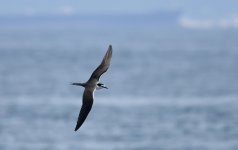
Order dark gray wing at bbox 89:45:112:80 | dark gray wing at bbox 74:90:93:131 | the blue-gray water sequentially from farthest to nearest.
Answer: the blue-gray water < dark gray wing at bbox 89:45:112:80 < dark gray wing at bbox 74:90:93:131

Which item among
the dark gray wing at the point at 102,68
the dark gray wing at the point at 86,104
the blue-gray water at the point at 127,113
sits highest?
the blue-gray water at the point at 127,113

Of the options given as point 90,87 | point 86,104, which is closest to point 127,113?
point 90,87

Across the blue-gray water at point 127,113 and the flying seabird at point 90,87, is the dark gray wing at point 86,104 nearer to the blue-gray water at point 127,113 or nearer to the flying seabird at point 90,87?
the flying seabird at point 90,87

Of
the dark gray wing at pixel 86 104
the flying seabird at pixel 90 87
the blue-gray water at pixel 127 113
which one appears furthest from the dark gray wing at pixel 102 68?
the blue-gray water at pixel 127 113

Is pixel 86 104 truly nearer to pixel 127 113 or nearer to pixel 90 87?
pixel 90 87

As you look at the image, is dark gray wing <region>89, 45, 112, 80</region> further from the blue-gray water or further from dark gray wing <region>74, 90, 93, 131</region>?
the blue-gray water

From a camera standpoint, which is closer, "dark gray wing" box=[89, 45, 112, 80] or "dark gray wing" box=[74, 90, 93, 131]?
"dark gray wing" box=[74, 90, 93, 131]

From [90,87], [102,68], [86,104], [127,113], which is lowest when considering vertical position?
[86,104]

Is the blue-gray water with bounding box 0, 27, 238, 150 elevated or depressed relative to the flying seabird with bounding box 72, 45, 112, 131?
elevated

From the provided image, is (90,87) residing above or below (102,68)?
below

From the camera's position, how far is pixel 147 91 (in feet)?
208

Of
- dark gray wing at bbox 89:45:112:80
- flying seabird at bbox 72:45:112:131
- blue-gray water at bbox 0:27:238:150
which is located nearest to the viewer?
flying seabird at bbox 72:45:112:131

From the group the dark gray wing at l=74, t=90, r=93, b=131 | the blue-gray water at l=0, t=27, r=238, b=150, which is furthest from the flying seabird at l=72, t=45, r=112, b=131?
the blue-gray water at l=0, t=27, r=238, b=150

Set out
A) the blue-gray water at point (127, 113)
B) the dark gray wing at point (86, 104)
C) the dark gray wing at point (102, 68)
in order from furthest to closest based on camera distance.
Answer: the blue-gray water at point (127, 113) → the dark gray wing at point (102, 68) → the dark gray wing at point (86, 104)
